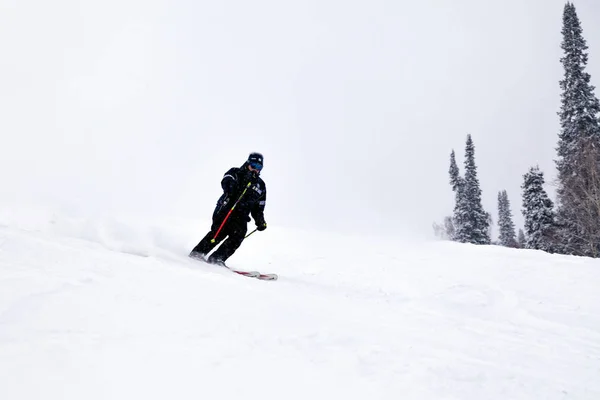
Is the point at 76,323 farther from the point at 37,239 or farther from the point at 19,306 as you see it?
the point at 37,239

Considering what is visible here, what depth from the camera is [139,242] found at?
23.8 feet

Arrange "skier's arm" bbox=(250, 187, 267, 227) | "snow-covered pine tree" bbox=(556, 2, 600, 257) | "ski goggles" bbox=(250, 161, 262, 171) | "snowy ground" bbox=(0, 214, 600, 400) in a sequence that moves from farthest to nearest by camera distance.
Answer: "snow-covered pine tree" bbox=(556, 2, 600, 257), "skier's arm" bbox=(250, 187, 267, 227), "ski goggles" bbox=(250, 161, 262, 171), "snowy ground" bbox=(0, 214, 600, 400)

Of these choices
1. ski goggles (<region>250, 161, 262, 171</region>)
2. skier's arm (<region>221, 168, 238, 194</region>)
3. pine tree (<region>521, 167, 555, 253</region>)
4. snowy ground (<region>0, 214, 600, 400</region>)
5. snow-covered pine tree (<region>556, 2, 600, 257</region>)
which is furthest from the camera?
pine tree (<region>521, 167, 555, 253</region>)

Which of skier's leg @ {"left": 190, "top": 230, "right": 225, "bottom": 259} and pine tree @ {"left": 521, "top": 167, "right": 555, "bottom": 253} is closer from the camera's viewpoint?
skier's leg @ {"left": 190, "top": 230, "right": 225, "bottom": 259}

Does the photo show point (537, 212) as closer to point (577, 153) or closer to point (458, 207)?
point (577, 153)

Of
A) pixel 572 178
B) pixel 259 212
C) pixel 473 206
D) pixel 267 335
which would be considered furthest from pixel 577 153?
pixel 267 335

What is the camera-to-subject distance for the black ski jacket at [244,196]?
26.0ft

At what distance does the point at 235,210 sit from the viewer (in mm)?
8062

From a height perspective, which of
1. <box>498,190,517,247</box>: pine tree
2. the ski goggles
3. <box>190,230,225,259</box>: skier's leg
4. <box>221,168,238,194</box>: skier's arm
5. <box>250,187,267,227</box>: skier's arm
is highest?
<box>498,190,517,247</box>: pine tree

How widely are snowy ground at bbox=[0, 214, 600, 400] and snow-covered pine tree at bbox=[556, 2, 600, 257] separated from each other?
1906 centimetres

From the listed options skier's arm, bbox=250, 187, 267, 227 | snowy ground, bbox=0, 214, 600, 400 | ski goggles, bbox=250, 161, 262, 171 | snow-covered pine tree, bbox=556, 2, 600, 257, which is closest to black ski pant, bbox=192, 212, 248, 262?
skier's arm, bbox=250, 187, 267, 227

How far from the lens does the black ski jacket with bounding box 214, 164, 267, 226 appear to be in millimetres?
7930

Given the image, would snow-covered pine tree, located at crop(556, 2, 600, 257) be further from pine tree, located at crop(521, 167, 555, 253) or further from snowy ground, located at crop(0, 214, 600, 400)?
snowy ground, located at crop(0, 214, 600, 400)

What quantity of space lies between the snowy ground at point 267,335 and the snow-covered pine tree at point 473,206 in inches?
1356
